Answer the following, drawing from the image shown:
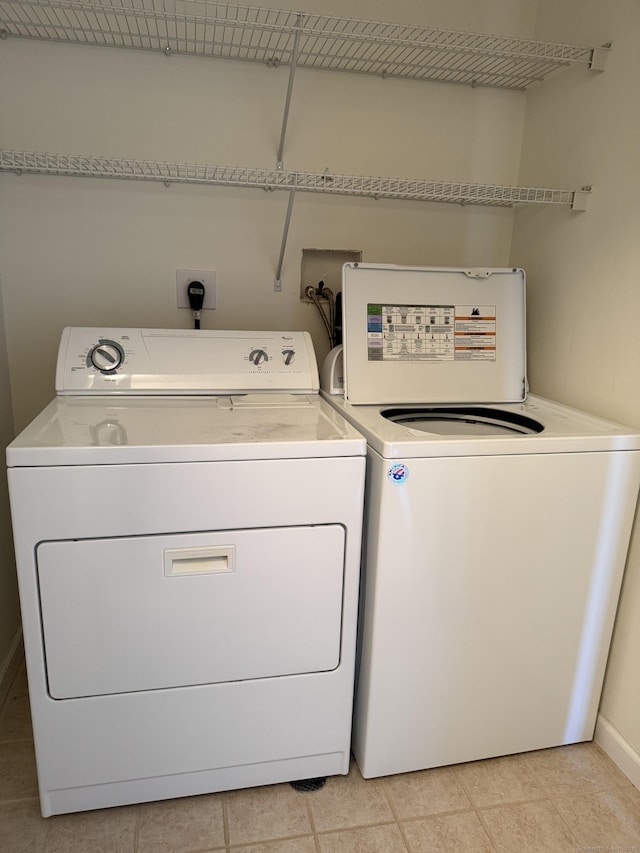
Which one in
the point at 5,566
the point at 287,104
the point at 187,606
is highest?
the point at 287,104

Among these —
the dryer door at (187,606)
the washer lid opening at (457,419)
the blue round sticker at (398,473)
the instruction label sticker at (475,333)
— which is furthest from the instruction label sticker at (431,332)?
the dryer door at (187,606)

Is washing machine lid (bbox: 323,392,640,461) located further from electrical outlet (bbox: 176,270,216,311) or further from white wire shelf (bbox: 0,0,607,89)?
white wire shelf (bbox: 0,0,607,89)

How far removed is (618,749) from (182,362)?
5.41ft

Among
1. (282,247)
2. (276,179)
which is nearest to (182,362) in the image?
(282,247)

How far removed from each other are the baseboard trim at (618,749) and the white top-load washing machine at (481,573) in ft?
0.10

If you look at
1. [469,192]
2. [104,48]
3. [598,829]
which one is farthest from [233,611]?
[104,48]

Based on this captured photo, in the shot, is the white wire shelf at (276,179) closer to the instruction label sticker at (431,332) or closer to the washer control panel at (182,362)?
the instruction label sticker at (431,332)

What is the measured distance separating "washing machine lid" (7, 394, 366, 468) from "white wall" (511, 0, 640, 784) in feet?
2.55

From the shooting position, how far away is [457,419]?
73.5 inches

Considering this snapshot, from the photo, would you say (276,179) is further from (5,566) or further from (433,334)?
(5,566)

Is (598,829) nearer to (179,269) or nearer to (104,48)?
(179,269)

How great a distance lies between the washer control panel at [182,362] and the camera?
1664mm

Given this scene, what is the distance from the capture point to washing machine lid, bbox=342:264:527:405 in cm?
179

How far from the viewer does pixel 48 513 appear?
1188mm
